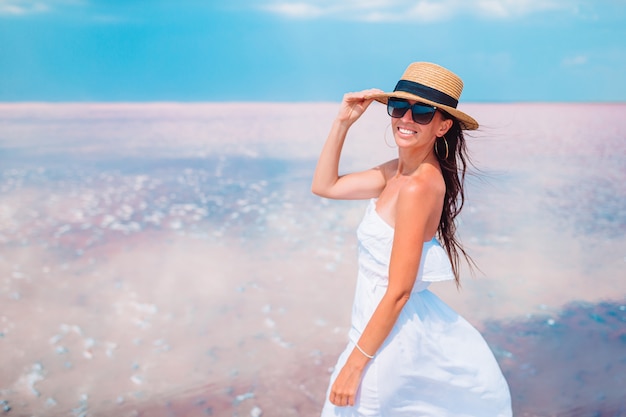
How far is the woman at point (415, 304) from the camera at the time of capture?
5.82 ft

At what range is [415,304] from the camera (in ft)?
6.34

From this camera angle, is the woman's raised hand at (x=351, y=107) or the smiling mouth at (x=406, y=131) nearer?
the smiling mouth at (x=406, y=131)

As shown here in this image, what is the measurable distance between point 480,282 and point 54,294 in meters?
3.72

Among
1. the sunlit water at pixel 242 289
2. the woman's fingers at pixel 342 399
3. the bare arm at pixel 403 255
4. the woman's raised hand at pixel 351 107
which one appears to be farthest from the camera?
the sunlit water at pixel 242 289

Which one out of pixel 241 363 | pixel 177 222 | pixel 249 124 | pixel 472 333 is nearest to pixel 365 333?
pixel 472 333

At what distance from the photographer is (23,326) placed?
4.16 m

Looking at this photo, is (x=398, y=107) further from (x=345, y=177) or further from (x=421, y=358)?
(x=421, y=358)

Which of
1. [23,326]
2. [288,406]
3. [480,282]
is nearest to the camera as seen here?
[288,406]

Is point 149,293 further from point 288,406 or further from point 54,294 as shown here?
point 288,406

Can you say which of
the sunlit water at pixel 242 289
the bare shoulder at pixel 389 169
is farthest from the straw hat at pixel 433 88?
the sunlit water at pixel 242 289

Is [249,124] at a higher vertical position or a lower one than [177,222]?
lower

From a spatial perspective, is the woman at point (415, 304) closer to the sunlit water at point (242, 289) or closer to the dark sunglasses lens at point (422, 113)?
the dark sunglasses lens at point (422, 113)

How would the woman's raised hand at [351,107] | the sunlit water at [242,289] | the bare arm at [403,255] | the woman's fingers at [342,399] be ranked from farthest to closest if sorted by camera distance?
the sunlit water at [242,289]
the woman's raised hand at [351,107]
the woman's fingers at [342,399]
the bare arm at [403,255]

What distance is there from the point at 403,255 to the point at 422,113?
49cm
